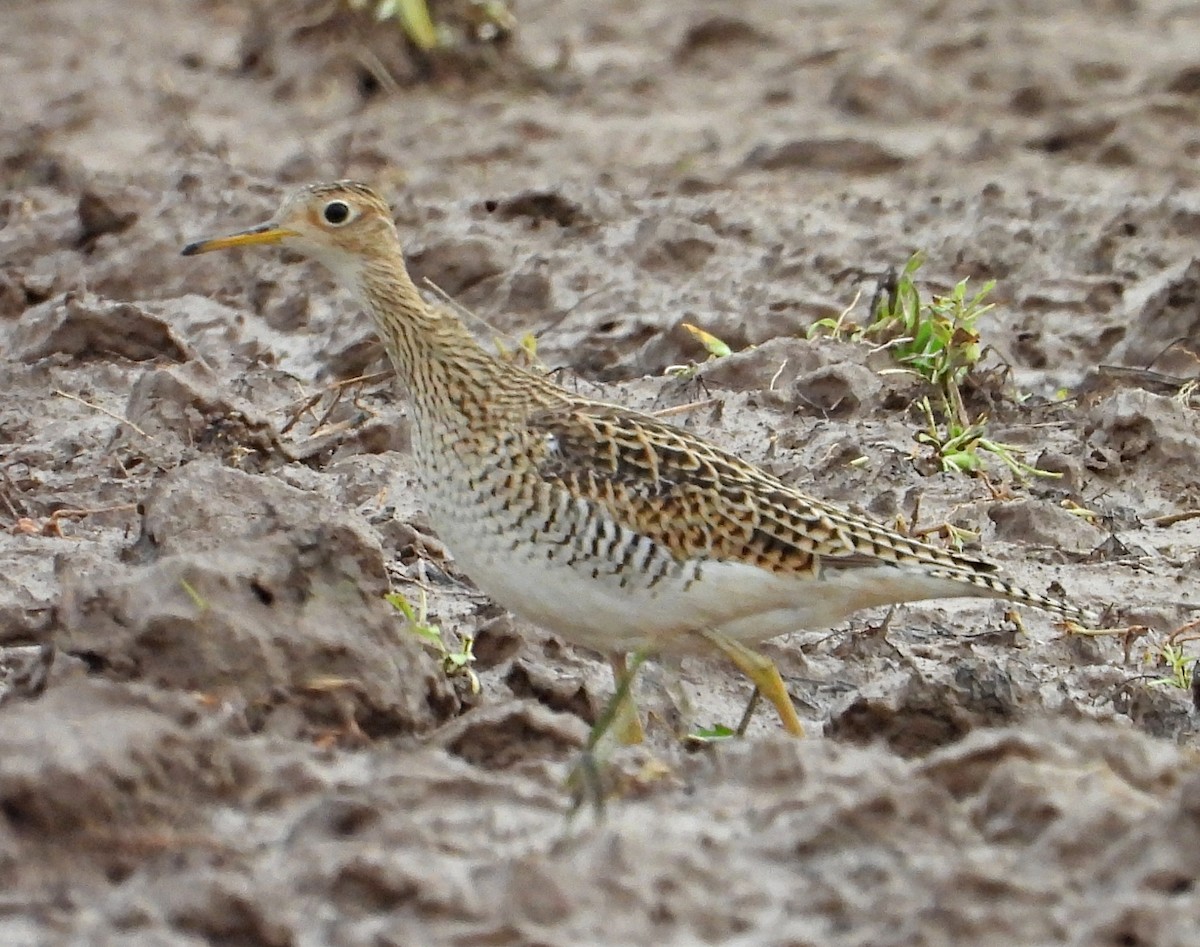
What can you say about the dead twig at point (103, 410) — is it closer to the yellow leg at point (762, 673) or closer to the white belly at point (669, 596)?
the white belly at point (669, 596)

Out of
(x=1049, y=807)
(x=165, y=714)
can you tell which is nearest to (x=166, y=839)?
(x=165, y=714)

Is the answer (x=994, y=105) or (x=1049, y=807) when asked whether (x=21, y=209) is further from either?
(x=1049, y=807)

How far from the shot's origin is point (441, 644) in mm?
6418

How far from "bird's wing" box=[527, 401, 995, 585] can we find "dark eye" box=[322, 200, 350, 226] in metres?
1.06

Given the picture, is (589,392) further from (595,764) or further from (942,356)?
(595,764)

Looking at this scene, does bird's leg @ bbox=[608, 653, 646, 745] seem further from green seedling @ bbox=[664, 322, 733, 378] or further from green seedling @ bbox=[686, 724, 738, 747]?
green seedling @ bbox=[664, 322, 733, 378]

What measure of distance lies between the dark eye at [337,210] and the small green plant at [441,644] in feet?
4.20

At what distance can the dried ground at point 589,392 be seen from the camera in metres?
4.66

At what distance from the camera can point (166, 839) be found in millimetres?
4824

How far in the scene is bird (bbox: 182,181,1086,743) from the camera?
6.40 meters

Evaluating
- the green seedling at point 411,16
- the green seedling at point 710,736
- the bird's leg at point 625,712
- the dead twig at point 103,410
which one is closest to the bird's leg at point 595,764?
the bird's leg at point 625,712

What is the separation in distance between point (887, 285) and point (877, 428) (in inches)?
34.7

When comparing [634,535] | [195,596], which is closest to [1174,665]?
[634,535]

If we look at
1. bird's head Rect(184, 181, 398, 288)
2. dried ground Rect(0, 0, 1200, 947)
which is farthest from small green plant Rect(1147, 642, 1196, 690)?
bird's head Rect(184, 181, 398, 288)
